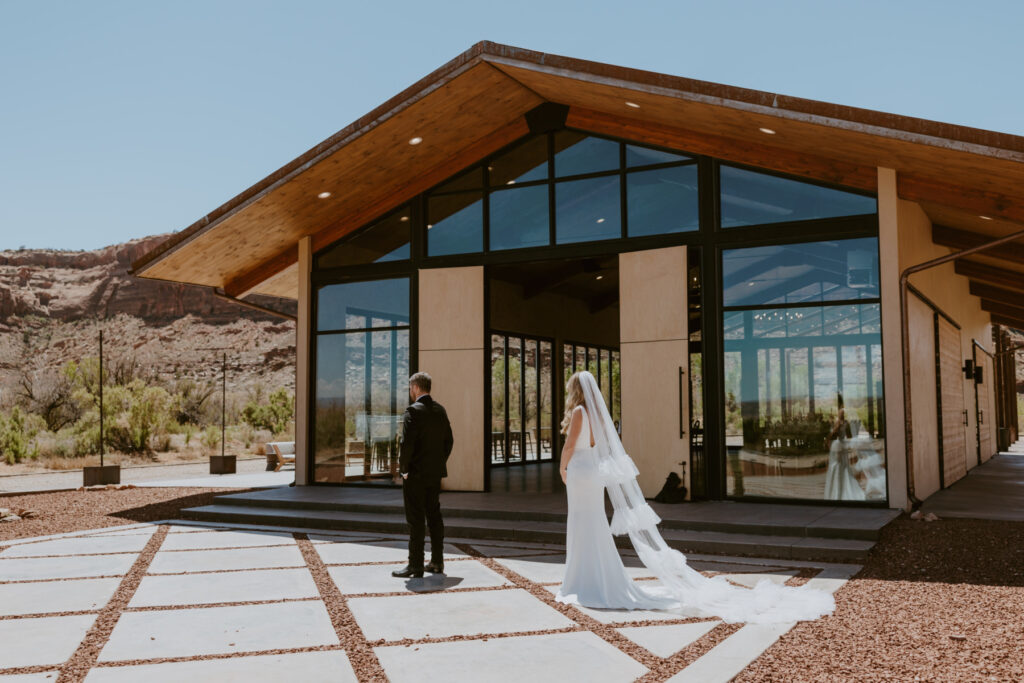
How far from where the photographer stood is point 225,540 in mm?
8305

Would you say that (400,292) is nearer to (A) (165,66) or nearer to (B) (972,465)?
(B) (972,465)

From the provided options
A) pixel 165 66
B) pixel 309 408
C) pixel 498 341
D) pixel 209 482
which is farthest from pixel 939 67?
pixel 165 66

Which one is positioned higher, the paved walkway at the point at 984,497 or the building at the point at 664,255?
the building at the point at 664,255

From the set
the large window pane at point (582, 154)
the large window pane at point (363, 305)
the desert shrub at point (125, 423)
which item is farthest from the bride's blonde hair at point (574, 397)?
the desert shrub at point (125, 423)

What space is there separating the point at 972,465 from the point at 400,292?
450 inches

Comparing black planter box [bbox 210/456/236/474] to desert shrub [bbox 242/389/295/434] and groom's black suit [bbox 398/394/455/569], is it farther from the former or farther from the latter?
desert shrub [bbox 242/389/295/434]

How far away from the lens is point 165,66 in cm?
2753

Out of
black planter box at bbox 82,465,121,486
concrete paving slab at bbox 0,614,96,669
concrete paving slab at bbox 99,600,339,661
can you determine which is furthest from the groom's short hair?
black planter box at bbox 82,465,121,486

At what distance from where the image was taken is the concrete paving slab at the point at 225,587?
5.61m

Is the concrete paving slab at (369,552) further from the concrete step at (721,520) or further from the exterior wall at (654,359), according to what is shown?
the exterior wall at (654,359)

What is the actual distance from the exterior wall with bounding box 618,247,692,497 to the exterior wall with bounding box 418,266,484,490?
2.08 metres

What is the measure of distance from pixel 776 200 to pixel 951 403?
224 inches

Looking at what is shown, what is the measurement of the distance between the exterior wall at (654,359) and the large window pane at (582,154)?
1.29 m

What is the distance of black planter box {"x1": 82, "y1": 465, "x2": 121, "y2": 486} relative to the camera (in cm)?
1442
